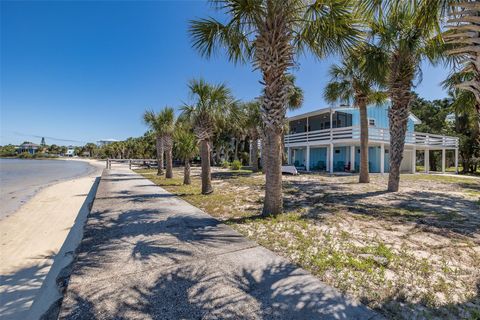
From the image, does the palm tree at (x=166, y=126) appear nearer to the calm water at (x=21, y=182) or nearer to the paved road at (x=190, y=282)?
the calm water at (x=21, y=182)

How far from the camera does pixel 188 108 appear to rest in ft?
36.4

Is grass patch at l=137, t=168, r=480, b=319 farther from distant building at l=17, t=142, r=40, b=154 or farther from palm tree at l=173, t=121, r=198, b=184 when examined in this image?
distant building at l=17, t=142, r=40, b=154

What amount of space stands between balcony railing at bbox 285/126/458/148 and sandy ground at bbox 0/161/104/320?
707 inches

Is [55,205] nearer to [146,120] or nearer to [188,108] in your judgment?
[188,108]

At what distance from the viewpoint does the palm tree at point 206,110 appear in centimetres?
1034

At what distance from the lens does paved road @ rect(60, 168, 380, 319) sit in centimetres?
252

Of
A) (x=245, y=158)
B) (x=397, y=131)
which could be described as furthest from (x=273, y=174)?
(x=245, y=158)

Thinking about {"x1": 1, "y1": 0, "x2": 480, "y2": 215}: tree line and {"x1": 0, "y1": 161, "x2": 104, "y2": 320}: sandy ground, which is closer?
{"x1": 0, "y1": 161, "x2": 104, "y2": 320}: sandy ground

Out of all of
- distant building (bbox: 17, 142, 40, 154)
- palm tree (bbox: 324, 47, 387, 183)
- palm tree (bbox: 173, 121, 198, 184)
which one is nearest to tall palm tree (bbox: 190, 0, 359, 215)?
palm tree (bbox: 324, 47, 387, 183)

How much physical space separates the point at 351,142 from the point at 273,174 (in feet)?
50.9

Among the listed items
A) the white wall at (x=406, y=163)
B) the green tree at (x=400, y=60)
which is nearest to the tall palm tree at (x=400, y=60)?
the green tree at (x=400, y=60)

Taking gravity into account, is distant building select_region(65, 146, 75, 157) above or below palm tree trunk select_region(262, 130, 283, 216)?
above

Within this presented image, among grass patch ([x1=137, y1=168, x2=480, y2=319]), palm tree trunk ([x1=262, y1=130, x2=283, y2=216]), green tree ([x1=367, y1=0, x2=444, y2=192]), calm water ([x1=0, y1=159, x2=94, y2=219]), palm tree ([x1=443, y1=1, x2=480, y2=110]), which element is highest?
green tree ([x1=367, y1=0, x2=444, y2=192])

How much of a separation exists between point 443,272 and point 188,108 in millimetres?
10076
